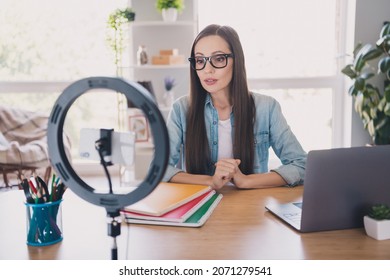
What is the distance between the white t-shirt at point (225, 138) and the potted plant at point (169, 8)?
2.19 m

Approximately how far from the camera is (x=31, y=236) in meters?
Answer: 0.96

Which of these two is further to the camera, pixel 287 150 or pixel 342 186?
pixel 287 150

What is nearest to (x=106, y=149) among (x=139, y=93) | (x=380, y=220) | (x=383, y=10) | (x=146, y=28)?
(x=139, y=93)

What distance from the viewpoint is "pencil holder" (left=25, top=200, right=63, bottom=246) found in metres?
0.95

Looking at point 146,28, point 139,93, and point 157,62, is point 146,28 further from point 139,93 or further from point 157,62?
point 139,93

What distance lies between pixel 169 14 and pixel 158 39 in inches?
14.0

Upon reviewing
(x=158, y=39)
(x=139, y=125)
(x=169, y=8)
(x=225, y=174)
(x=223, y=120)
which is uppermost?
(x=169, y=8)

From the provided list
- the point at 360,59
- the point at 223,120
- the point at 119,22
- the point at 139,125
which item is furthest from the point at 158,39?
the point at 223,120

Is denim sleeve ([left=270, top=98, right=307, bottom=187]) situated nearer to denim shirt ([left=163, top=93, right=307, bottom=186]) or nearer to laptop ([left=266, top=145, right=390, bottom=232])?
denim shirt ([left=163, top=93, right=307, bottom=186])

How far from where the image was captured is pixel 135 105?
601mm

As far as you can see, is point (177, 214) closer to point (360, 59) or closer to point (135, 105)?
point (135, 105)

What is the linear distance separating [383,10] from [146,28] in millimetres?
2025
